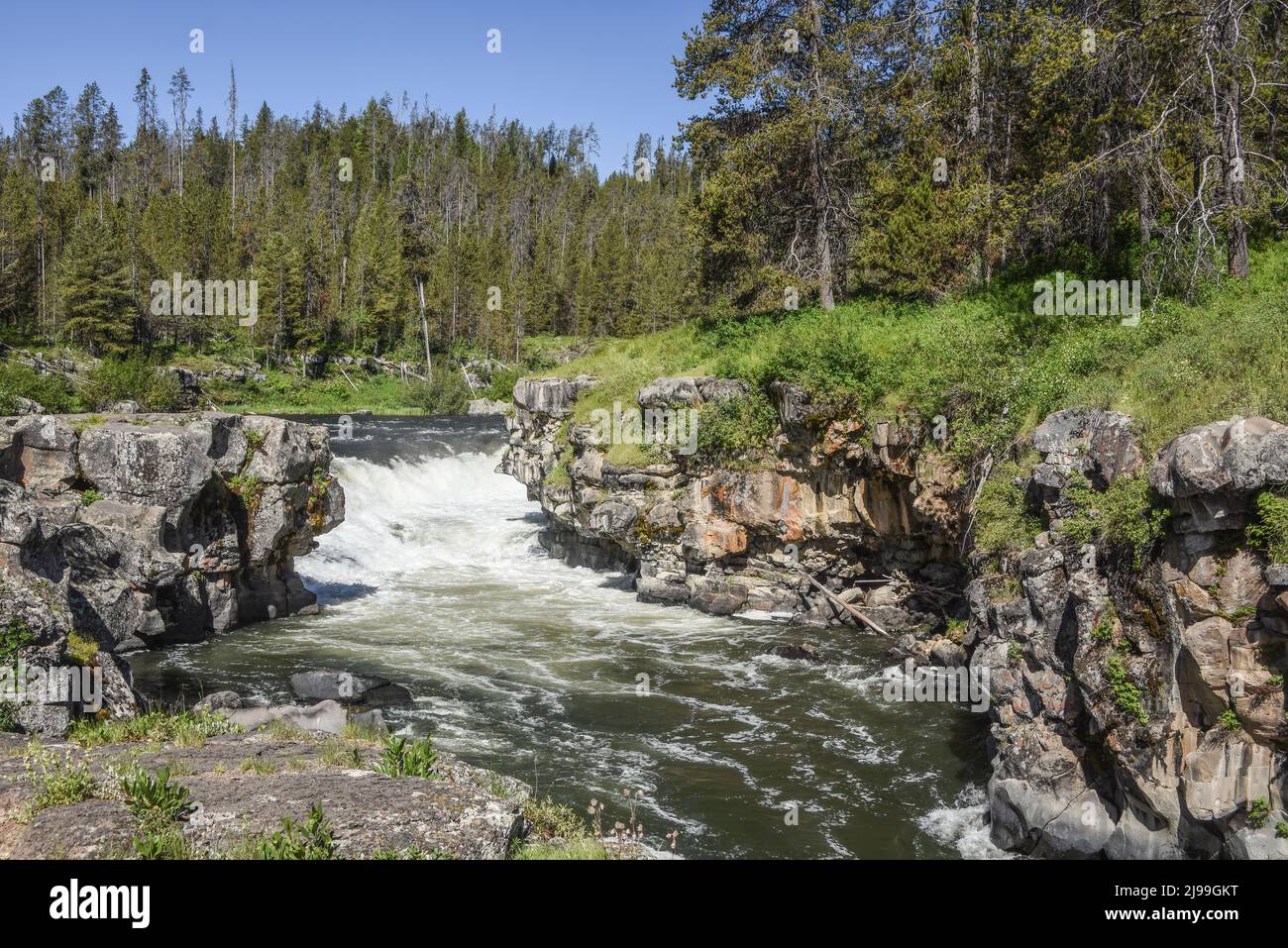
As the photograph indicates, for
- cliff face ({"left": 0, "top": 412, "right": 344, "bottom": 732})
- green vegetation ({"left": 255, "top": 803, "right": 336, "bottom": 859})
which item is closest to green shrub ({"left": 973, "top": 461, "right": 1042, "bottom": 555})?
green vegetation ({"left": 255, "top": 803, "right": 336, "bottom": 859})

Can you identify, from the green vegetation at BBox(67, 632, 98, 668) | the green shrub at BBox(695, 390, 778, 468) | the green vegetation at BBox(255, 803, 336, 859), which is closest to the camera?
the green vegetation at BBox(255, 803, 336, 859)

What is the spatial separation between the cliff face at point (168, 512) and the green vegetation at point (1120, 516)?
49.8 ft

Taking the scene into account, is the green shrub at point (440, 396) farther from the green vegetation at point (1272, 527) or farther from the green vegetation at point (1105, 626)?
the green vegetation at point (1272, 527)

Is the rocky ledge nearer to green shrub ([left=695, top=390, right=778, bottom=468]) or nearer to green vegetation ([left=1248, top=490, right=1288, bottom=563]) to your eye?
green vegetation ([left=1248, top=490, right=1288, bottom=563])

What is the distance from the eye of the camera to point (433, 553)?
3134cm

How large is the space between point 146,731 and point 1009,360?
1673cm

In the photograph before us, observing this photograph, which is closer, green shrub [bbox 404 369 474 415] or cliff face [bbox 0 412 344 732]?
cliff face [bbox 0 412 344 732]

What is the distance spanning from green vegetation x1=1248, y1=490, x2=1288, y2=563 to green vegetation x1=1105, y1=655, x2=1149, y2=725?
82.9 inches

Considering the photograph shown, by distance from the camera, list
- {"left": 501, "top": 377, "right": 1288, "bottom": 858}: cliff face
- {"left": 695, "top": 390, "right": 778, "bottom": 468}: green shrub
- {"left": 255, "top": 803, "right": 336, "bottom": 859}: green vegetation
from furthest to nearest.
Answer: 1. {"left": 695, "top": 390, "right": 778, "bottom": 468}: green shrub
2. {"left": 501, "top": 377, "right": 1288, "bottom": 858}: cliff face
3. {"left": 255, "top": 803, "right": 336, "bottom": 859}: green vegetation

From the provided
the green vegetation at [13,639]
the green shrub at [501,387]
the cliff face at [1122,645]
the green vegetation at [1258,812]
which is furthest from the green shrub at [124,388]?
the green vegetation at [1258,812]

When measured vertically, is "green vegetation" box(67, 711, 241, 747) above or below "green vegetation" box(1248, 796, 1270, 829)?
above

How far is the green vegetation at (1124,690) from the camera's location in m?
10.1

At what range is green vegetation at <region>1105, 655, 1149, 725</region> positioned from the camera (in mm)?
10078
